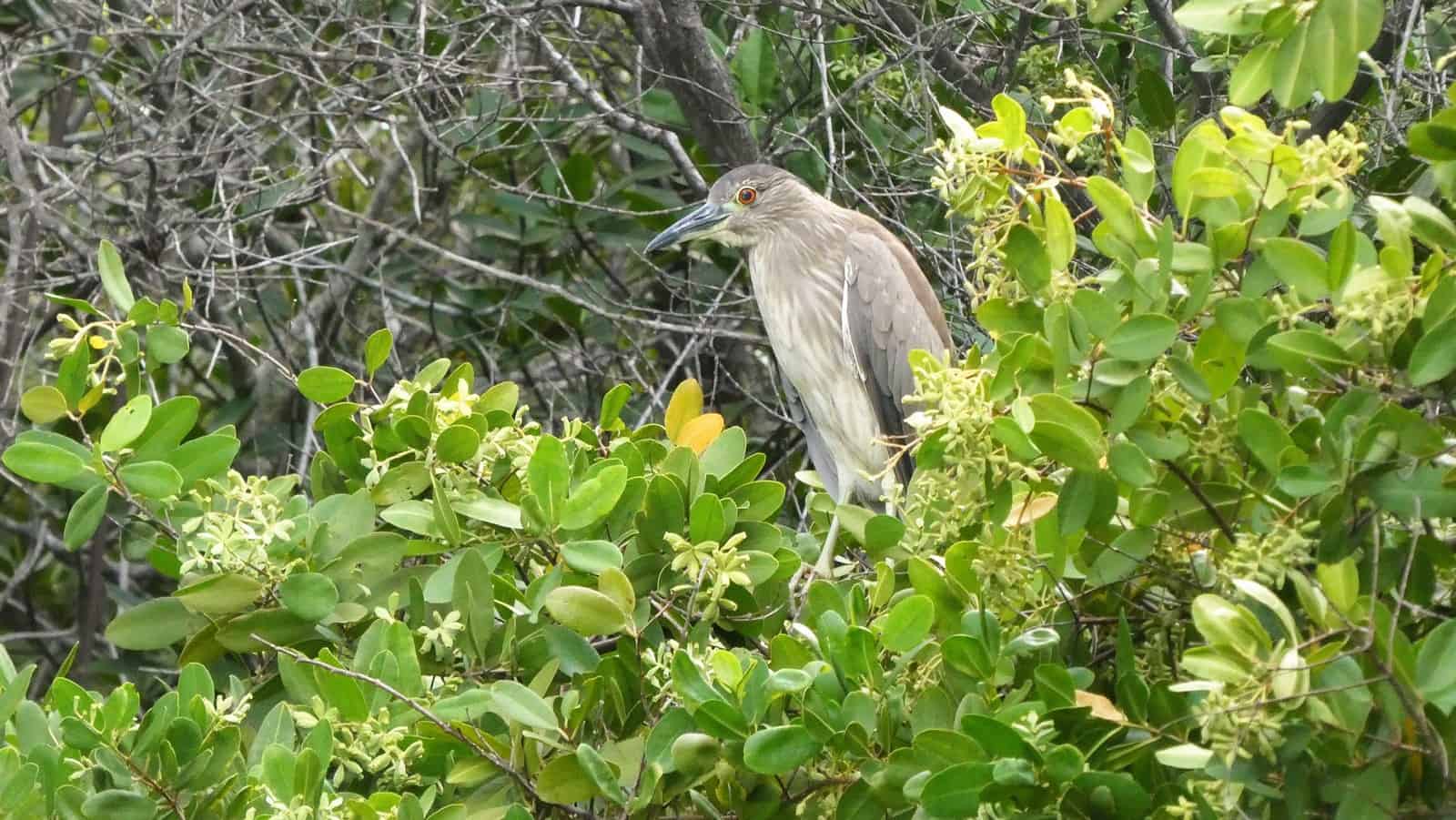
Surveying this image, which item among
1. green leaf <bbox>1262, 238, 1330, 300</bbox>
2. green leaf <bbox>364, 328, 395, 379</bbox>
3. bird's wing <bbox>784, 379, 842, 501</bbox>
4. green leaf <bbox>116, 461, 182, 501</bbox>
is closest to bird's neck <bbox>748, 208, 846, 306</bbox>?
bird's wing <bbox>784, 379, 842, 501</bbox>

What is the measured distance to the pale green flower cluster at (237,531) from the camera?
219 cm

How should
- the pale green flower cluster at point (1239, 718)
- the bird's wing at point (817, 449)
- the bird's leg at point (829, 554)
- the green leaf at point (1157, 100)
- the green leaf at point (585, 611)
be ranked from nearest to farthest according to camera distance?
the pale green flower cluster at point (1239, 718), the green leaf at point (585, 611), the bird's leg at point (829, 554), the green leaf at point (1157, 100), the bird's wing at point (817, 449)

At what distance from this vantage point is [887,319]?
4.67m

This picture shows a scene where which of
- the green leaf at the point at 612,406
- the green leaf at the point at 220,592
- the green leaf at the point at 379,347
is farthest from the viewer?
the green leaf at the point at 612,406

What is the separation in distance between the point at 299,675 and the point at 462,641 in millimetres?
218

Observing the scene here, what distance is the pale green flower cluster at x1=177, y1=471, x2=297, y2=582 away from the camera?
2186 mm

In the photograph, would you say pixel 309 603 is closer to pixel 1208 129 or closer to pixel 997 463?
pixel 997 463

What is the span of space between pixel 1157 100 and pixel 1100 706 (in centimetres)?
245

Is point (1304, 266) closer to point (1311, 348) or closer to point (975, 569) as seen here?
point (1311, 348)

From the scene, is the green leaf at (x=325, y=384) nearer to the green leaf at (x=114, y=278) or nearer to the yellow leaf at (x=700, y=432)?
the green leaf at (x=114, y=278)

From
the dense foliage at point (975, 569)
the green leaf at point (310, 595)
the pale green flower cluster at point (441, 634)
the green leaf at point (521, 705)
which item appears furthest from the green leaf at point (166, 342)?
the green leaf at point (521, 705)

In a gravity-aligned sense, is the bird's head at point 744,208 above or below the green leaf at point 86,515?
below

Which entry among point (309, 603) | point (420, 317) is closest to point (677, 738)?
point (309, 603)

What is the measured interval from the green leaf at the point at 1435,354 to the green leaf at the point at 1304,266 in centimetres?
15
